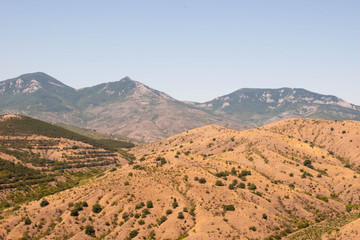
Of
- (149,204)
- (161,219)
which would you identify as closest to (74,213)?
(149,204)

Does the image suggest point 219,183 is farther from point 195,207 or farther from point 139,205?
point 139,205

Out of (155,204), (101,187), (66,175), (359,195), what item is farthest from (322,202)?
(66,175)

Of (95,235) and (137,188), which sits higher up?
(137,188)

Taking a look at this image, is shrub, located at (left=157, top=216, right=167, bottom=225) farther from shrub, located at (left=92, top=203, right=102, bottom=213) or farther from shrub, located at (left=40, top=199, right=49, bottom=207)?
shrub, located at (left=40, top=199, right=49, bottom=207)

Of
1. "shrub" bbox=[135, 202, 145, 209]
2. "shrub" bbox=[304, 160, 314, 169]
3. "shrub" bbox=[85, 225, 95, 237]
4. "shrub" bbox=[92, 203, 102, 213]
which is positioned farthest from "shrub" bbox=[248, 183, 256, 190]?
"shrub" bbox=[85, 225, 95, 237]

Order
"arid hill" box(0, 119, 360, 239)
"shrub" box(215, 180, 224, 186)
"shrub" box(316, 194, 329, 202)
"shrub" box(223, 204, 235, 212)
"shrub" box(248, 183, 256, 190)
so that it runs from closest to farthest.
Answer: "arid hill" box(0, 119, 360, 239) < "shrub" box(223, 204, 235, 212) < "shrub" box(215, 180, 224, 186) < "shrub" box(248, 183, 256, 190) < "shrub" box(316, 194, 329, 202)

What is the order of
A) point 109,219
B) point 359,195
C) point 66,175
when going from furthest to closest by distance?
1. point 66,175
2. point 359,195
3. point 109,219

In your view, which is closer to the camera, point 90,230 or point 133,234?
point 133,234

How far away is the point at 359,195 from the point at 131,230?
110 metres

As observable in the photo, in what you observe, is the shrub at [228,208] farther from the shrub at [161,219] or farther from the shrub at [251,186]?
the shrub at [251,186]

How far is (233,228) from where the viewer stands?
105438 millimetres

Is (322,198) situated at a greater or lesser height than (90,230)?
greater

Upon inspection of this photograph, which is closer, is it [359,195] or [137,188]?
[137,188]

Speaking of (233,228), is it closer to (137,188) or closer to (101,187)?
(137,188)
